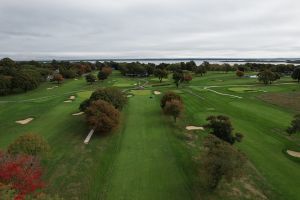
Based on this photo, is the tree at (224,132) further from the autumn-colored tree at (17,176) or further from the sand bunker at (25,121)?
the sand bunker at (25,121)

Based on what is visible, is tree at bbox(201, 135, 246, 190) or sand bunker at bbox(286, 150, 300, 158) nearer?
tree at bbox(201, 135, 246, 190)

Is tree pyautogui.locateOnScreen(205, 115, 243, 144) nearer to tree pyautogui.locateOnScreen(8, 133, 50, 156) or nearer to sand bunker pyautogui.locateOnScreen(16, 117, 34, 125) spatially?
tree pyautogui.locateOnScreen(8, 133, 50, 156)

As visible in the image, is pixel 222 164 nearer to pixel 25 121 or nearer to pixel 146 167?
pixel 146 167

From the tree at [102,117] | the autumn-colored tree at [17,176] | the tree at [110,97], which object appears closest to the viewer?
the autumn-colored tree at [17,176]

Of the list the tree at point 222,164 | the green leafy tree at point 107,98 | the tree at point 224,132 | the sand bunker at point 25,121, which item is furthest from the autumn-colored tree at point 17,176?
the green leafy tree at point 107,98

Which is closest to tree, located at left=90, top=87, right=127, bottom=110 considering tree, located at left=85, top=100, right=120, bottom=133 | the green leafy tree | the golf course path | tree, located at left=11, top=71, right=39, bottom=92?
the green leafy tree

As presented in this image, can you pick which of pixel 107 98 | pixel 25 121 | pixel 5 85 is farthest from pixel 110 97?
pixel 5 85
